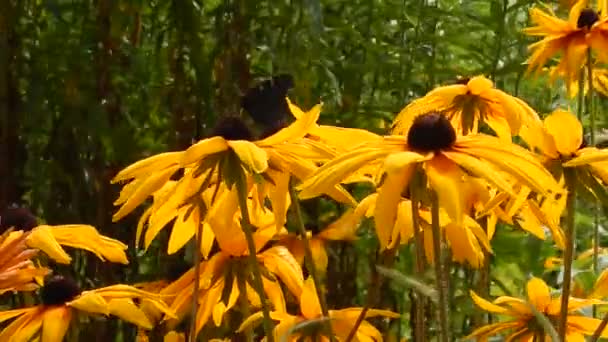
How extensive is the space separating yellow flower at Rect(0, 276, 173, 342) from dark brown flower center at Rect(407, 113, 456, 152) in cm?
33

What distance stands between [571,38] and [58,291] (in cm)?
69

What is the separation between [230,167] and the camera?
3.29 ft

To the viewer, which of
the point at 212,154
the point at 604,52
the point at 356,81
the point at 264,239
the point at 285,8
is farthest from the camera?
the point at 356,81

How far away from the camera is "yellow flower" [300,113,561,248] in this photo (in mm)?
902

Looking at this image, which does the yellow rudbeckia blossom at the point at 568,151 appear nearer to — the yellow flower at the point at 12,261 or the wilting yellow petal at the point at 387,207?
the wilting yellow petal at the point at 387,207

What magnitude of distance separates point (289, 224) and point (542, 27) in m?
0.41

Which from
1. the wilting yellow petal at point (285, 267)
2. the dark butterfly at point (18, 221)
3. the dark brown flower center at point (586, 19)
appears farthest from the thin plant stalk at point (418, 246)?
the dark brown flower center at point (586, 19)

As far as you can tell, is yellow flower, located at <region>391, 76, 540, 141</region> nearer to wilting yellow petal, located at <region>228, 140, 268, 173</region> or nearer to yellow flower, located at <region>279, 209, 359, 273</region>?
yellow flower, located at <region>279, 209, 359, 273</region>

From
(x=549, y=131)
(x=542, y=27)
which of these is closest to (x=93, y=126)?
(x=542, y=27)

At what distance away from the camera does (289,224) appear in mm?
1710

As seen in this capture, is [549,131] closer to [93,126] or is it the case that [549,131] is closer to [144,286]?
[144,286]

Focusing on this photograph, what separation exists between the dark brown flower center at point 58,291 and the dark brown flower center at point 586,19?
712 mm

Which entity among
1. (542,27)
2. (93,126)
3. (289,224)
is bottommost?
(289,224)

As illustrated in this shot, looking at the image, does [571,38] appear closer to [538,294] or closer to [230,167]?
[538,294]
